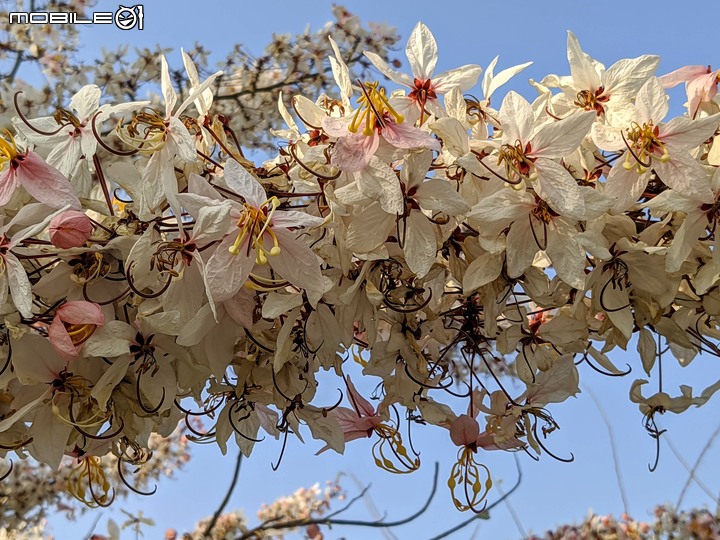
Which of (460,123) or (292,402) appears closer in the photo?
(460,123)

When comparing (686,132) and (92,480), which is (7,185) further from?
(686,132)

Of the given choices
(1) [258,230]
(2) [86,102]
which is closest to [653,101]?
(1) [258,230]

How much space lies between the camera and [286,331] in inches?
17.2

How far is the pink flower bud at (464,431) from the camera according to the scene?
21.8 inches

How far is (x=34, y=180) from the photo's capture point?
1.37 ft

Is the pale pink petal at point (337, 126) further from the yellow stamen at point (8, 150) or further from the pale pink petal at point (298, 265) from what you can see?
the yellow stamen at point (8, 150)

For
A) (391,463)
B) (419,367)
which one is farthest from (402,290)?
(391,463)

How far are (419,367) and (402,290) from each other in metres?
0.07

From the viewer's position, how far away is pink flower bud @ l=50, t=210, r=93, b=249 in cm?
40

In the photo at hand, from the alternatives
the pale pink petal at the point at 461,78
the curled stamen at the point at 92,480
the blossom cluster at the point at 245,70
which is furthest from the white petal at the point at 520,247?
the blossom cluster at the point at 245,70

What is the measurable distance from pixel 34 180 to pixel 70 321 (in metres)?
0.08

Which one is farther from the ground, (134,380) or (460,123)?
(460,123)

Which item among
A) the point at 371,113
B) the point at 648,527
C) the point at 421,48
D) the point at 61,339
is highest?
the point at 648,527

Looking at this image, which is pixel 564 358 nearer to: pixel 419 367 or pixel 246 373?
pixel 419 367
